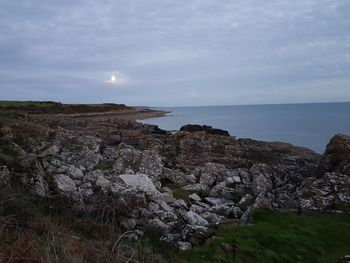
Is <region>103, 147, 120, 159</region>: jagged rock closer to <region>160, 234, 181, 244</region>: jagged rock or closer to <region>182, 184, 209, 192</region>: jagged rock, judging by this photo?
<region>182, 184, 209, 192</region>: jagged rock

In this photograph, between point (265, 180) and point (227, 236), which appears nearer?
point (227, 236)

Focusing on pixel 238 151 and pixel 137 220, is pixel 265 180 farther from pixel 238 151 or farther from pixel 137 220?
pixel 137 220

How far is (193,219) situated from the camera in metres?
12.5

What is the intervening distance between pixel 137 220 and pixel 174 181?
693cm

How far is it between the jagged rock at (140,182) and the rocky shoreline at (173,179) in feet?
0.14

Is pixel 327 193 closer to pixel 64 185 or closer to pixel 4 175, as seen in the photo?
pixel 64 185

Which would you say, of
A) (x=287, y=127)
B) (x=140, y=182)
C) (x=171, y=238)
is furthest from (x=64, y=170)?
(x=287, y=127)

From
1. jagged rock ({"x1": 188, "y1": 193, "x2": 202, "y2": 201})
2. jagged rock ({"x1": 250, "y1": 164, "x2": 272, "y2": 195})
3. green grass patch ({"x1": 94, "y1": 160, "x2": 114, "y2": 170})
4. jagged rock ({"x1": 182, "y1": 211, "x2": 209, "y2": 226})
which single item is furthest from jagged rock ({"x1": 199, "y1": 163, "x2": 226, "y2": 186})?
jagged rock ({"x1": 182, "y1": 211, "x2": 209, "y2": 226})

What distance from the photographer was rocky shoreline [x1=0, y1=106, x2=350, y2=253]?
37.2 ft

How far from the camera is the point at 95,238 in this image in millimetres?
8125

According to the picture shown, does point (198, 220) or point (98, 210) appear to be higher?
point (98, 210)

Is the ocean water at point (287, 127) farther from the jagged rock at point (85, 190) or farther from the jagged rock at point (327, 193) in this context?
the jagged rock at point (85, 190)

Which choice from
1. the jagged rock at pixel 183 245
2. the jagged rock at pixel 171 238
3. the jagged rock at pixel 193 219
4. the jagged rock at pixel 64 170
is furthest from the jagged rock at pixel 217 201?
the jagged rock at pixel 183 245

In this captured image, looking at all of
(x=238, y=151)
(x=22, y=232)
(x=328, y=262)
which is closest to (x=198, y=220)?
(x=328, y=262)
